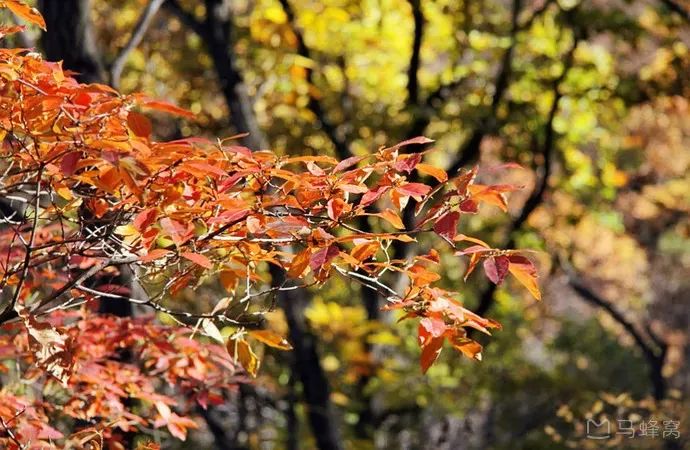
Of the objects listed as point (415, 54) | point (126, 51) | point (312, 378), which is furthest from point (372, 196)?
point (415, 54)

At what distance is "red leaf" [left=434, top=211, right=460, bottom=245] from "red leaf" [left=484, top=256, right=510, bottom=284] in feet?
0.31

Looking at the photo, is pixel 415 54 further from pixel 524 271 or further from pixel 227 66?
pixel 524 271

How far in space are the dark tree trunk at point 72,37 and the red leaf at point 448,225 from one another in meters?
2.74

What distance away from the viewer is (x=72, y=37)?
4.54m

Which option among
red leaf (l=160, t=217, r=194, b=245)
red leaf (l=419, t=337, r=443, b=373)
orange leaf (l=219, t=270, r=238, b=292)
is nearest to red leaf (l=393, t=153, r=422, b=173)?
red leaf (l=419, t=337, r=443, b=373)

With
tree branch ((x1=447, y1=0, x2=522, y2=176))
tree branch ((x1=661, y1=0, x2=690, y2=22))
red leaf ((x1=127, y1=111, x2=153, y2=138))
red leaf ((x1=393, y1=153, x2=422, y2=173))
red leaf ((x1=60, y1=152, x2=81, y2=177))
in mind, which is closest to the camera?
red leaf ((x1=60, y1=152, x2=81, y2=177))

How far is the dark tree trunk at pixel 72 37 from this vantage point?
14.9 feet

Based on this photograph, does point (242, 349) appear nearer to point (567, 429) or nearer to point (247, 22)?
point (247, 22)

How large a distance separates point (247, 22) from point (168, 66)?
3.04 feet

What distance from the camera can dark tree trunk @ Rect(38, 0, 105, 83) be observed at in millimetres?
4527

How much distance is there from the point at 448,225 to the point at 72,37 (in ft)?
9.39

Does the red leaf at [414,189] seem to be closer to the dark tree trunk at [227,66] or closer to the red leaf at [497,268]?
the red leaf at [497,268]

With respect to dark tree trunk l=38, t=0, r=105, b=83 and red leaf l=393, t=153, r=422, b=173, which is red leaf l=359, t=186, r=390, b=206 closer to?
red leaf l=393, t=153, r=422, b=173

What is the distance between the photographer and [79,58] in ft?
15.0
